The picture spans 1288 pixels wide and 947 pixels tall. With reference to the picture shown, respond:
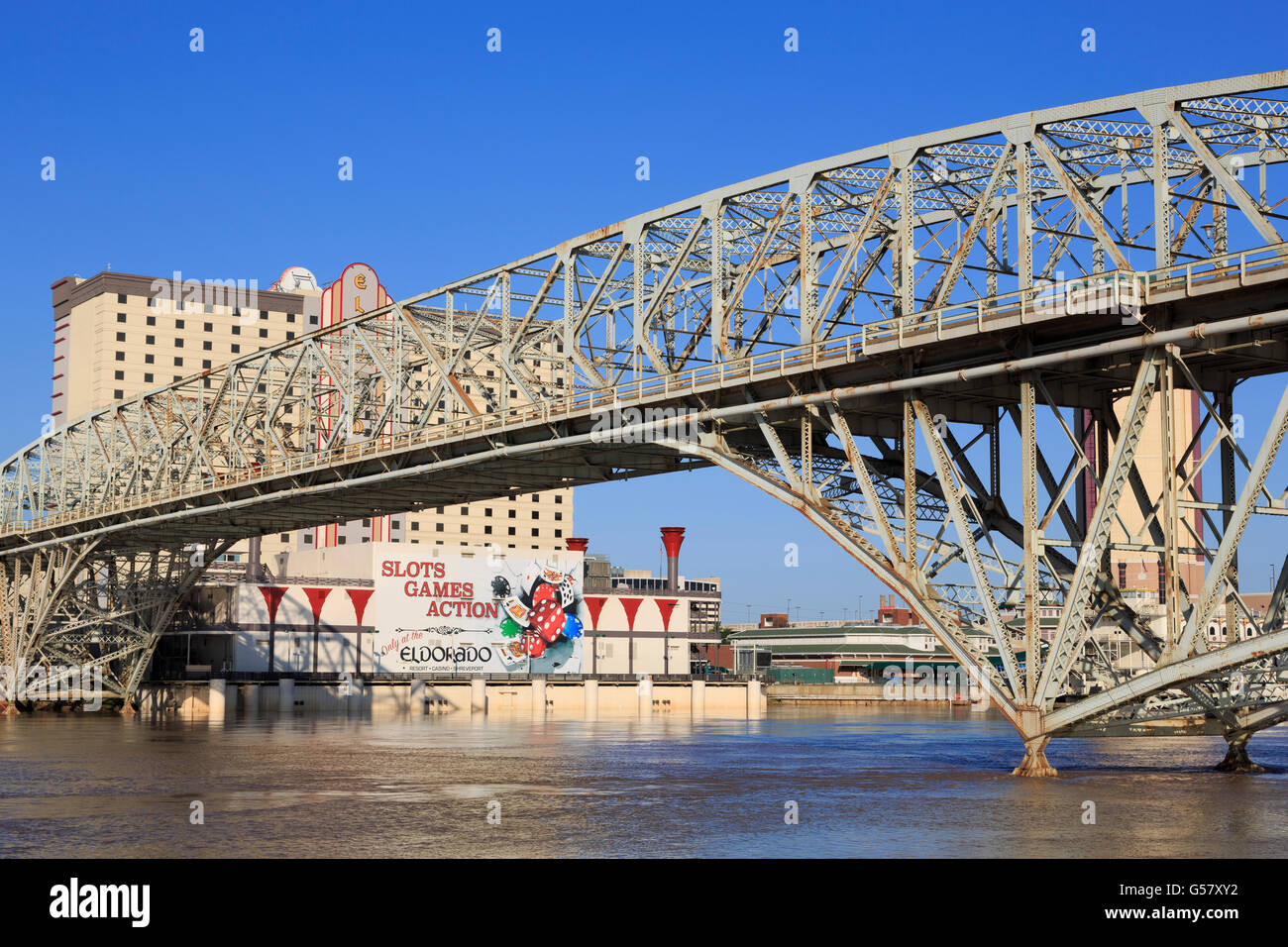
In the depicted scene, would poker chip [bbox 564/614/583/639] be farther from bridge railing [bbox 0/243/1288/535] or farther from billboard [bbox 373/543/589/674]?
bridge railing [bbox 0/243/1288/535]

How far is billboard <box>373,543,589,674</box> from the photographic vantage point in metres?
129

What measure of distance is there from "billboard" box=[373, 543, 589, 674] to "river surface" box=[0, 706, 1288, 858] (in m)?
52.0

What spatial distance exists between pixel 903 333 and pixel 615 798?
1600 cm

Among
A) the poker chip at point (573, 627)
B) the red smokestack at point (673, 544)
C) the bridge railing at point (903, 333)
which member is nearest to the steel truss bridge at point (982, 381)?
the bridge railing at point (903, 333)

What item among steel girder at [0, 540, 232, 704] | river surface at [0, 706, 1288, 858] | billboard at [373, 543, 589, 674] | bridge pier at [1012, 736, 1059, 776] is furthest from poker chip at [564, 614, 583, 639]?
bridge pier at [1012, 736, 1059, 776]

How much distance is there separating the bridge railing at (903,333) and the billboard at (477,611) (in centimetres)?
5763

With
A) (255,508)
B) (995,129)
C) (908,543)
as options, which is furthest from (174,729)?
(995,129)

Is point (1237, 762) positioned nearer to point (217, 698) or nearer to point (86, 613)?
point (217, 698)

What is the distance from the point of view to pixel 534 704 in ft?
426

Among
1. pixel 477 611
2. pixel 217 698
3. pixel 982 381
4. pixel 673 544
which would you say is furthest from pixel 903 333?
pixel 673 544

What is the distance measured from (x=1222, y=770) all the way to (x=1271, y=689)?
265 inches

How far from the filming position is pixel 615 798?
138 feet

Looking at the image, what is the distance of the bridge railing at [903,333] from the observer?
3784 centimetres

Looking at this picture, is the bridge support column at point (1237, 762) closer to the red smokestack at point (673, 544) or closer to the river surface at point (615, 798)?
the river surface at point (615, 798)
